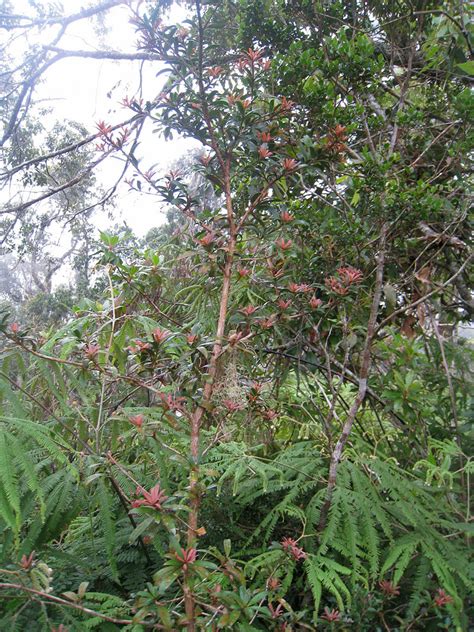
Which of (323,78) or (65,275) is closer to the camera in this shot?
(323,78)

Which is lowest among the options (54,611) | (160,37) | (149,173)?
(54,611)

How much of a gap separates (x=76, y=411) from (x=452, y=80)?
2.14 m

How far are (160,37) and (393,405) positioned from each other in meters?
1.35

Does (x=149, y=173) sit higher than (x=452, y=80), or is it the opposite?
(x=452, y=80)

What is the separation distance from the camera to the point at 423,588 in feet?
3.98

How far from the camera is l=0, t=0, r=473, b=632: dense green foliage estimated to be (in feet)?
3.37

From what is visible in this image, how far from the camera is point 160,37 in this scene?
149 cm

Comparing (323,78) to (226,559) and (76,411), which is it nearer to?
(76,411)

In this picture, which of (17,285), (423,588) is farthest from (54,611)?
(17,285)

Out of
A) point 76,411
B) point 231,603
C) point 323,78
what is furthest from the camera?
point 323,78

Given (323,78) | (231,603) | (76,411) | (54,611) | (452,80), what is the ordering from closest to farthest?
(231,603)
(54,611)
(76,411)
(323,78)
(452,80)

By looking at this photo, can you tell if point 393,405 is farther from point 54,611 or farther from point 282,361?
point 54,611

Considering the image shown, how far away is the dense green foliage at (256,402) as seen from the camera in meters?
1.03

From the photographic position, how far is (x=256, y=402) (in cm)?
130
